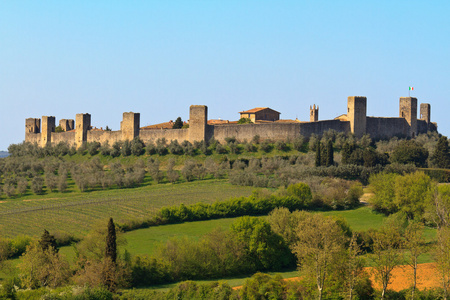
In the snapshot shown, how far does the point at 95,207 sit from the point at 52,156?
874 inches

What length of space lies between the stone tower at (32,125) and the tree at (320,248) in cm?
4448

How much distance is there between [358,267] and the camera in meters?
24.9

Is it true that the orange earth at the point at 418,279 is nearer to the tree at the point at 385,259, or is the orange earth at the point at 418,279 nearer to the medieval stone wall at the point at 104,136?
the tree at the point at 385,259

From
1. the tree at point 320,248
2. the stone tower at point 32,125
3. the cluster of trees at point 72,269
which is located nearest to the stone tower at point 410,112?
the tree at point 320,248

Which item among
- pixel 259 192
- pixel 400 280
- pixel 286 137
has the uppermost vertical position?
pixel 286 137

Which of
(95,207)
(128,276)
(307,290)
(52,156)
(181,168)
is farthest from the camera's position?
(52,156)

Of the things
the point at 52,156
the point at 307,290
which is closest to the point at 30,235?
the point at 307,290

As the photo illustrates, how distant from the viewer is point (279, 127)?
5147 centimetres

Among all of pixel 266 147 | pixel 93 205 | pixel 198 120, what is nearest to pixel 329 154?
pixel 266 147

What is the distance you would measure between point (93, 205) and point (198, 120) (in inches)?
647

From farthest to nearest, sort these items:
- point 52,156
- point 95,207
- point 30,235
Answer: point 52,156, point 95,207, point 30,235

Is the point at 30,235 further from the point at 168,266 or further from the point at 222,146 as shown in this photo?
the point at 222,146

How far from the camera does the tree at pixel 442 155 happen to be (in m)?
46.1

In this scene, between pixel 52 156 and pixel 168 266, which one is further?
pixel 52 156
